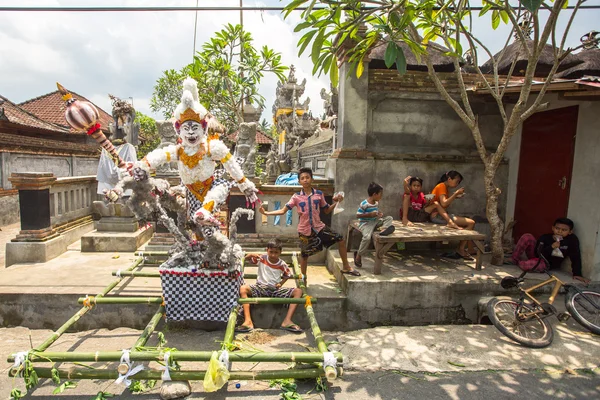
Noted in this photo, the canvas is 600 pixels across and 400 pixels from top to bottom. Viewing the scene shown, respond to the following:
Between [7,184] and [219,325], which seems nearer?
[219,325]

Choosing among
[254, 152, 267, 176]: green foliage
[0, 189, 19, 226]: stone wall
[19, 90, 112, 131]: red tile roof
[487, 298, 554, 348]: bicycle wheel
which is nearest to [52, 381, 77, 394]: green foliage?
[487, 298, 554, 348]: bicycle wheel

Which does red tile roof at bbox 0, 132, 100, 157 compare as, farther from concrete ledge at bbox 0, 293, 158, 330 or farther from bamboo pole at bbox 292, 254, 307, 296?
bamboo pole at bbox 292, 254, 307, 296

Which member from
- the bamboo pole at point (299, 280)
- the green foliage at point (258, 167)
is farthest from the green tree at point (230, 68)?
the bamboo pole at point (299, 280)

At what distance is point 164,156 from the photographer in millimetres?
4203

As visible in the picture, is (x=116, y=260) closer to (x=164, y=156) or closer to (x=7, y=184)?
(x=164, y=156)

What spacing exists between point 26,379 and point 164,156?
2422mm

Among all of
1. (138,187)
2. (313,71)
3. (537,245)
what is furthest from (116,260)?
(537,245)

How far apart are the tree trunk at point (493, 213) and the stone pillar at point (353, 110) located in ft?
6.73

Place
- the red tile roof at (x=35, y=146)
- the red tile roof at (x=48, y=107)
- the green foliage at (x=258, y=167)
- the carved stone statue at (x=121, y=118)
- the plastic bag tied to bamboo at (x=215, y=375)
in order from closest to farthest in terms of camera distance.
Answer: the plastic bag tied to bamboo at (x=215, y=375)
the carved stone statue at (x=121, y=118)
the red tile roof at (x=35, y=146)
the green foliage at (x=258, y=167)
the red tile roof at (x=48, y=107)

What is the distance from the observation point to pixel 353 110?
6352 mm

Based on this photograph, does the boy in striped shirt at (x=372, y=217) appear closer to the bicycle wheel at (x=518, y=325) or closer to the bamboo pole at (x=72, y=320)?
the bicycle wheel at (x=518, y=325)

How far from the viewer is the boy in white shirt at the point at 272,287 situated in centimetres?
459

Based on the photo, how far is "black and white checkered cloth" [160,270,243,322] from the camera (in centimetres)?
417

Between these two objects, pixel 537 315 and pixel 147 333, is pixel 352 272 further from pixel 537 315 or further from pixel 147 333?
pixel 147 333
